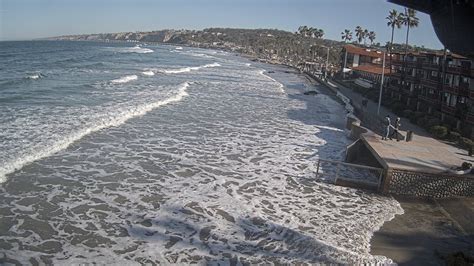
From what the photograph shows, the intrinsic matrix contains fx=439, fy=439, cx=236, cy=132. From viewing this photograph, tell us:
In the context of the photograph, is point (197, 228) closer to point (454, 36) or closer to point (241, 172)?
point (241, 172)

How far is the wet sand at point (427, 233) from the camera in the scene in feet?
38.4

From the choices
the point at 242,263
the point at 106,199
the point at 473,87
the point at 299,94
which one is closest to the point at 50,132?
the point at 106,199

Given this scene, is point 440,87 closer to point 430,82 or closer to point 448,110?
point 430,82

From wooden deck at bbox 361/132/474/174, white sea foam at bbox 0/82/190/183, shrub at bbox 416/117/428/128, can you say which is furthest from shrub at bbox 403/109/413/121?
white sea foam at bbox 0/82/190/183

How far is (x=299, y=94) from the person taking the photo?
52250 millimetres

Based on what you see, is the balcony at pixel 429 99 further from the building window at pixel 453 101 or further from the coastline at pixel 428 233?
the coastline at pixel 428 233

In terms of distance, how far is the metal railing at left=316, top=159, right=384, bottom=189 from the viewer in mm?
17205

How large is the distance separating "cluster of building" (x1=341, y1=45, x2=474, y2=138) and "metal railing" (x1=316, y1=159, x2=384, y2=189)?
750 cm

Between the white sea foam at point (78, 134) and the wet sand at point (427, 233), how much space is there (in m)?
12.9

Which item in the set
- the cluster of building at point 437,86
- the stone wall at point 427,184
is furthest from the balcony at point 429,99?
the stone wall at point 427,184

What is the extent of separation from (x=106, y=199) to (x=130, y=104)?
19.5 metres

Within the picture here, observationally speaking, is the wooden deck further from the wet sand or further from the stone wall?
the wet sand

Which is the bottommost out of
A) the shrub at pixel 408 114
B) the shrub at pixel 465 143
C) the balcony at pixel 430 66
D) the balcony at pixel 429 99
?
the shrub at pixel 465 143

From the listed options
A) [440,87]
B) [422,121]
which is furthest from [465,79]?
[422,121]
